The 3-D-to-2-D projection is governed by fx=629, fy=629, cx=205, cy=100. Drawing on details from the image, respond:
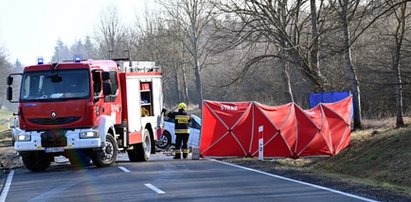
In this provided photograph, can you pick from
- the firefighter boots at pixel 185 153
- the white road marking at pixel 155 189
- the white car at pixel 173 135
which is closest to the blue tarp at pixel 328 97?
the white car at pixel 173 135

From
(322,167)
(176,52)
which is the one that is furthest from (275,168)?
(176,52)

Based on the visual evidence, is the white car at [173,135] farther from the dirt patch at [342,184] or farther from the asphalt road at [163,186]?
the asphalt road at [163,186]

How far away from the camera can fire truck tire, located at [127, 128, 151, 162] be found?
20516mm

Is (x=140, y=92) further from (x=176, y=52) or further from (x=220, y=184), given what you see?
(x=176, y=52)

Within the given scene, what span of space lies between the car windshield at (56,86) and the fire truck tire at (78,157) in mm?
1648

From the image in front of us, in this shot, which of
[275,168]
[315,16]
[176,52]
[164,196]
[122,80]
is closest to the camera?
[164,196]

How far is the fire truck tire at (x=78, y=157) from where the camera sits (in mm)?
17902

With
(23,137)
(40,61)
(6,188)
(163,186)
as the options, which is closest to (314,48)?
(40,61)

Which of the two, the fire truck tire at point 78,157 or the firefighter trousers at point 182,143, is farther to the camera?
the firefighter trousers at point 182,143

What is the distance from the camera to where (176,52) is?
59281 mm

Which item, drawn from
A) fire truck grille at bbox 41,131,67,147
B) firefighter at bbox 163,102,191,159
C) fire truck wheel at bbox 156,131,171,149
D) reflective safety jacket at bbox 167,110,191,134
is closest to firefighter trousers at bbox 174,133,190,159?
firefighter at bbox 163,102,191,159

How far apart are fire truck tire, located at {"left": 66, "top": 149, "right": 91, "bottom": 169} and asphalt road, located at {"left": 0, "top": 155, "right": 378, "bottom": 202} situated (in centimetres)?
52

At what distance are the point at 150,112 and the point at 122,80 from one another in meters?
2.45

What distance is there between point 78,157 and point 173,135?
36.0 feet
